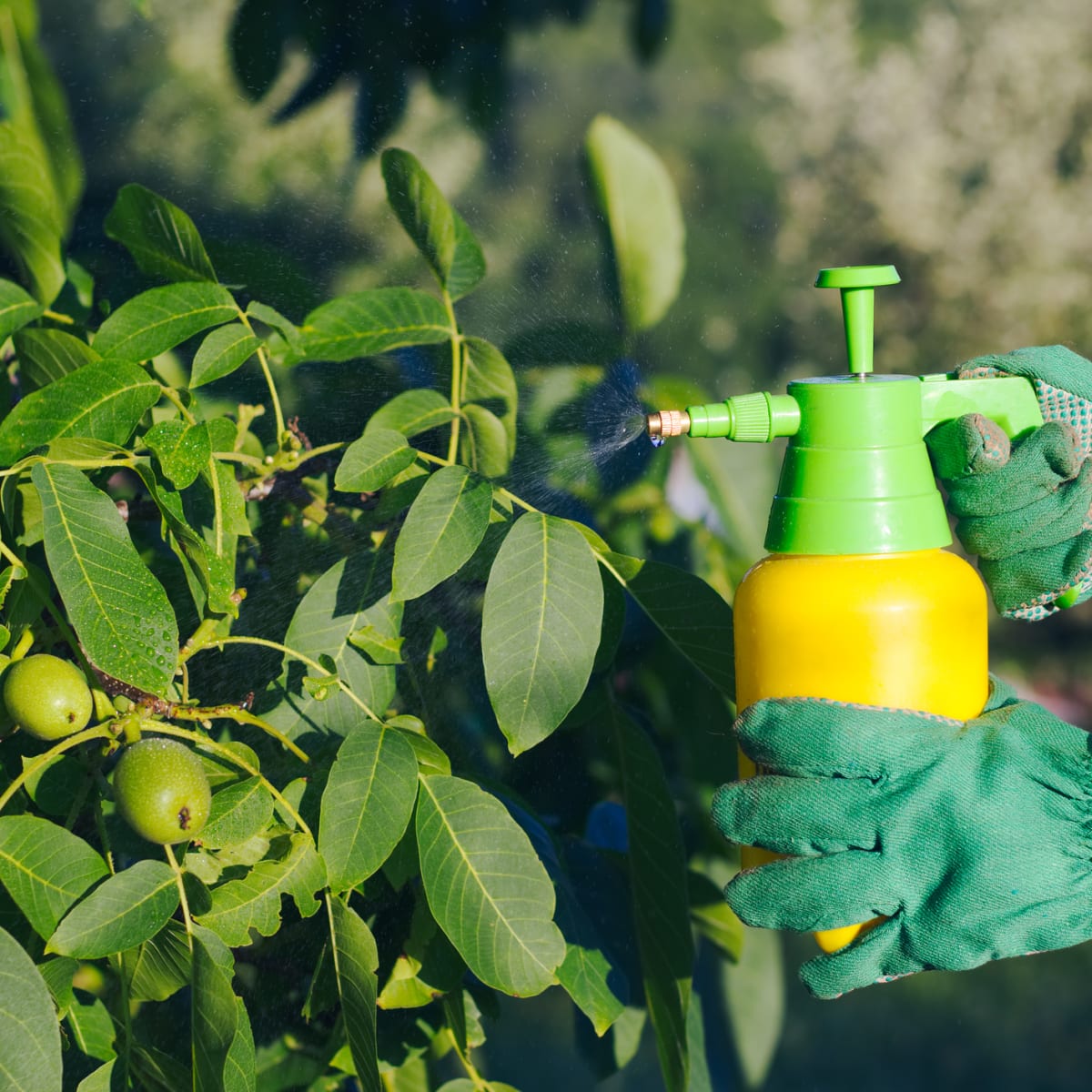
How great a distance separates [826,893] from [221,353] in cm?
53

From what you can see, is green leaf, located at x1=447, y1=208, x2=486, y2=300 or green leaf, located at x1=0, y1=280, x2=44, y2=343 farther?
green leaf, located at x1=447, y1=208, x2=486, y2=300

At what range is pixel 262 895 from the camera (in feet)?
2.40

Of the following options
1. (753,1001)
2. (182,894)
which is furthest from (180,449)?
(753,1001)

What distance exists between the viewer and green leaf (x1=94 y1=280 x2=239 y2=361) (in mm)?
828

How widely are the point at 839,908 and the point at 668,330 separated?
94.1 inches

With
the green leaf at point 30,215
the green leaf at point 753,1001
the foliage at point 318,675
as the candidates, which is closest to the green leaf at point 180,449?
the foliage at point 318,675

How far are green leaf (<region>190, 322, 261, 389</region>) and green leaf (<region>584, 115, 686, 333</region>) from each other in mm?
496

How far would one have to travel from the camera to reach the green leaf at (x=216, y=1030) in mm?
689

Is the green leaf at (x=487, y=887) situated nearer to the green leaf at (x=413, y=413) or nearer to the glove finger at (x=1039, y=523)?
the green leaf at (x=413, y=413)

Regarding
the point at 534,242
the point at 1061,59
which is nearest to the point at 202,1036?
the point at 534,242

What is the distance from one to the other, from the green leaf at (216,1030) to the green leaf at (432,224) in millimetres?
525

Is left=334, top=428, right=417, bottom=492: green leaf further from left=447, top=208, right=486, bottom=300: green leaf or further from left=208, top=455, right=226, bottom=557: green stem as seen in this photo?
left=447, top=208, right=486, bottom=300: green leaf

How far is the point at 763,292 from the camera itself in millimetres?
3564

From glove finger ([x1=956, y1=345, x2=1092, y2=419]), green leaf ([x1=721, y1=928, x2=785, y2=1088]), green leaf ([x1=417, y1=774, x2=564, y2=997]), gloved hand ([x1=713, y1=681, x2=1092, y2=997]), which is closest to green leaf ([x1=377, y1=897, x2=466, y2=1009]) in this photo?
green leaf ([x1=417, y1=774, x2=564, y2=997])
